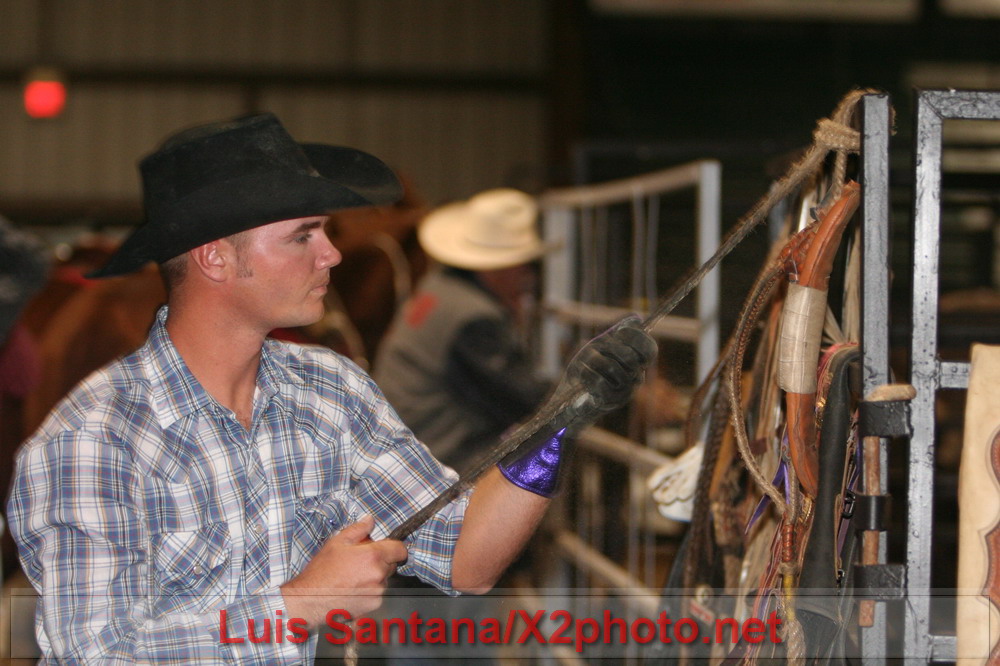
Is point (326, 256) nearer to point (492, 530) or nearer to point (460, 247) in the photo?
point (492, 530)

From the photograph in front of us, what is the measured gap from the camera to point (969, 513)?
4.11 feet

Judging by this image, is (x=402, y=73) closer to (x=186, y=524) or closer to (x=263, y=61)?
(x=263, y=61)

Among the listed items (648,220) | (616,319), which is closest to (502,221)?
(616,319)

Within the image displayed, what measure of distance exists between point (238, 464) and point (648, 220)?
1.88 metres

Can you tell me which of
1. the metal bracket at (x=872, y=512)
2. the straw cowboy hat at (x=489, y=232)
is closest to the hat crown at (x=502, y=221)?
the straw cowboy hat at (x=489, y=232)

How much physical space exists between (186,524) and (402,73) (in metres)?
9.87

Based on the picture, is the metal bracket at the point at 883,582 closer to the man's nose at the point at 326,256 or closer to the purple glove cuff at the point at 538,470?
the purple glove cuff at the point at 538,470

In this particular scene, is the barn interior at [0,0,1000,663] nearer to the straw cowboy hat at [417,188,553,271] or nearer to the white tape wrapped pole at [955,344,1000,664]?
the white tape wrapped pole at [955,344,1000,664]

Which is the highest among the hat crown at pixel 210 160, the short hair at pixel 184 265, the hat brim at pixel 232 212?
the hat crown at pixel 210 160

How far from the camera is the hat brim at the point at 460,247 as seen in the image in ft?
12.5

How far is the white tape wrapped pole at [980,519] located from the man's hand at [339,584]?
2.36 feet

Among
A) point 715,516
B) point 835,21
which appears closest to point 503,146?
point 835,21

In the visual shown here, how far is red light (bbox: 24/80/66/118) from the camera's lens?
10055mm

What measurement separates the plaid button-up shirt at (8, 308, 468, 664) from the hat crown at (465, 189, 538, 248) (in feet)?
8.85
